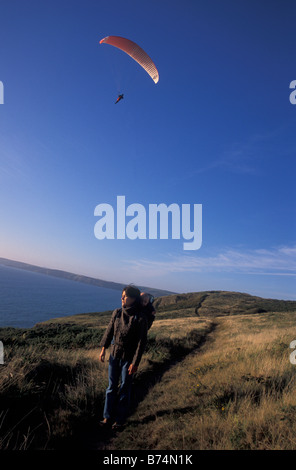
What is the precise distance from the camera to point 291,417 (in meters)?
3.02

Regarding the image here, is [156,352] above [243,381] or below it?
below

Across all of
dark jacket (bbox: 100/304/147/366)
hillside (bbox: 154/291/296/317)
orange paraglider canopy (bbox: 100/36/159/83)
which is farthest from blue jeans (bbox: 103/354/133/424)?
hillside (bbox: 154/291/296/317)

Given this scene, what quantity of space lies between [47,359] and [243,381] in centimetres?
521

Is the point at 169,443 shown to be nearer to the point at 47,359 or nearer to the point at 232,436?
the point at 232,436

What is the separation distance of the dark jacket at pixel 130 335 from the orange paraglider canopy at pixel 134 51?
22.1 m

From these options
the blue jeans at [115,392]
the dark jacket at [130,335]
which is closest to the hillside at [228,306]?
the blue jeans at [115,392]

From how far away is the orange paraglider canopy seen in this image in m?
18.0

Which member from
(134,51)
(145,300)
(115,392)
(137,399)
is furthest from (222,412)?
(134,51)

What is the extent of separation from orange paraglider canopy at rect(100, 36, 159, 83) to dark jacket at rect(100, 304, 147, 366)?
22.1 metres

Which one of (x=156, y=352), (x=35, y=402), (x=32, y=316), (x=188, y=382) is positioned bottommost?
(x=32, y=316)

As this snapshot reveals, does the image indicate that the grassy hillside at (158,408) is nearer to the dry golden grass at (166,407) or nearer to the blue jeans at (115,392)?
the dry golden grass at (166,407)

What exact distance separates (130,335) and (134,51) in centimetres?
2298

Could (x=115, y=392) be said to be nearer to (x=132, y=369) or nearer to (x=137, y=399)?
(x=132, y=369)

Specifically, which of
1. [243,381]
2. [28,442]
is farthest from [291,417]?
[28,442]
